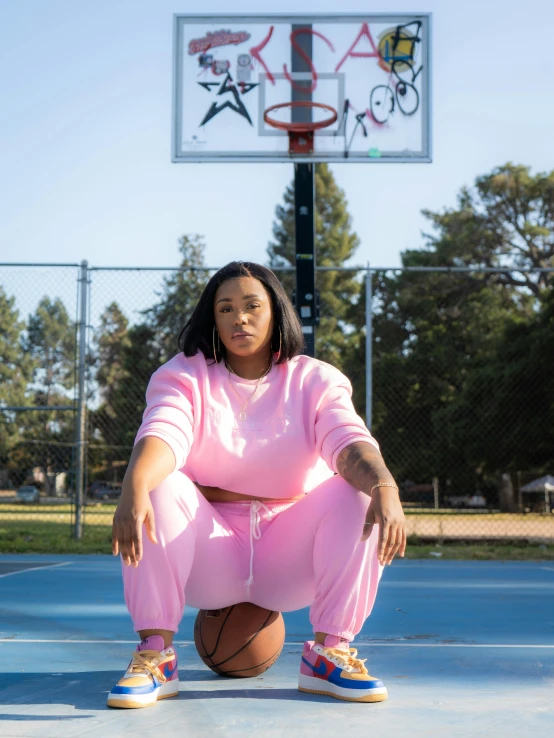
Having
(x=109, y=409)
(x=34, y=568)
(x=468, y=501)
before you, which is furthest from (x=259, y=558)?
(x=468, y=501)

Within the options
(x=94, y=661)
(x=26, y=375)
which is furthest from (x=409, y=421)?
(x=94, y=661)

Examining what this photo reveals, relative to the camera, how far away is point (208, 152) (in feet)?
25.9

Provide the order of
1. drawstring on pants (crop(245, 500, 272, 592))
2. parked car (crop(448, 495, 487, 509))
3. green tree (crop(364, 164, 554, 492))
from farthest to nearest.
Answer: parked car (crop(448, 495, 487, 509))
green tree (crop(364, 164, 554, 492))
drawstring on pants (crop(245, 500, 272, 592))

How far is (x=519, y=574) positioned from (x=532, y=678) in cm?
416

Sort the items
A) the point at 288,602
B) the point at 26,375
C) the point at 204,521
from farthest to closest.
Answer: the point at 26,375 < the point at 288,602 < the point at 204,521

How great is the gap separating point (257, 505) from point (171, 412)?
1.25 feet

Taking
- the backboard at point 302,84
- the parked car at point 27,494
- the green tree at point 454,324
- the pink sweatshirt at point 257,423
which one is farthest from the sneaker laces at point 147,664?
the green tree at point 454,324

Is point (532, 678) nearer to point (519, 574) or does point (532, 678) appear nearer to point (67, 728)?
point (67, 728)

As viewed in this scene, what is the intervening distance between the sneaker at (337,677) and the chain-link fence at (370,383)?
5.47 meters

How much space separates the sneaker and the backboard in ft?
19.4

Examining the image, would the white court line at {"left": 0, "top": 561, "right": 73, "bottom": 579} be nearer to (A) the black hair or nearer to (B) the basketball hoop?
(B) the basketball hoop

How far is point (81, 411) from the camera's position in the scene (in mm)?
8531

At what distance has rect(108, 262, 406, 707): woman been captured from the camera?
228 cm

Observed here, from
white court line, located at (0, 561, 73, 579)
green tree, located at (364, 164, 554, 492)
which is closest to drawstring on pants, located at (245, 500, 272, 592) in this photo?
white court line, located at (0, 561, 73, 579)
